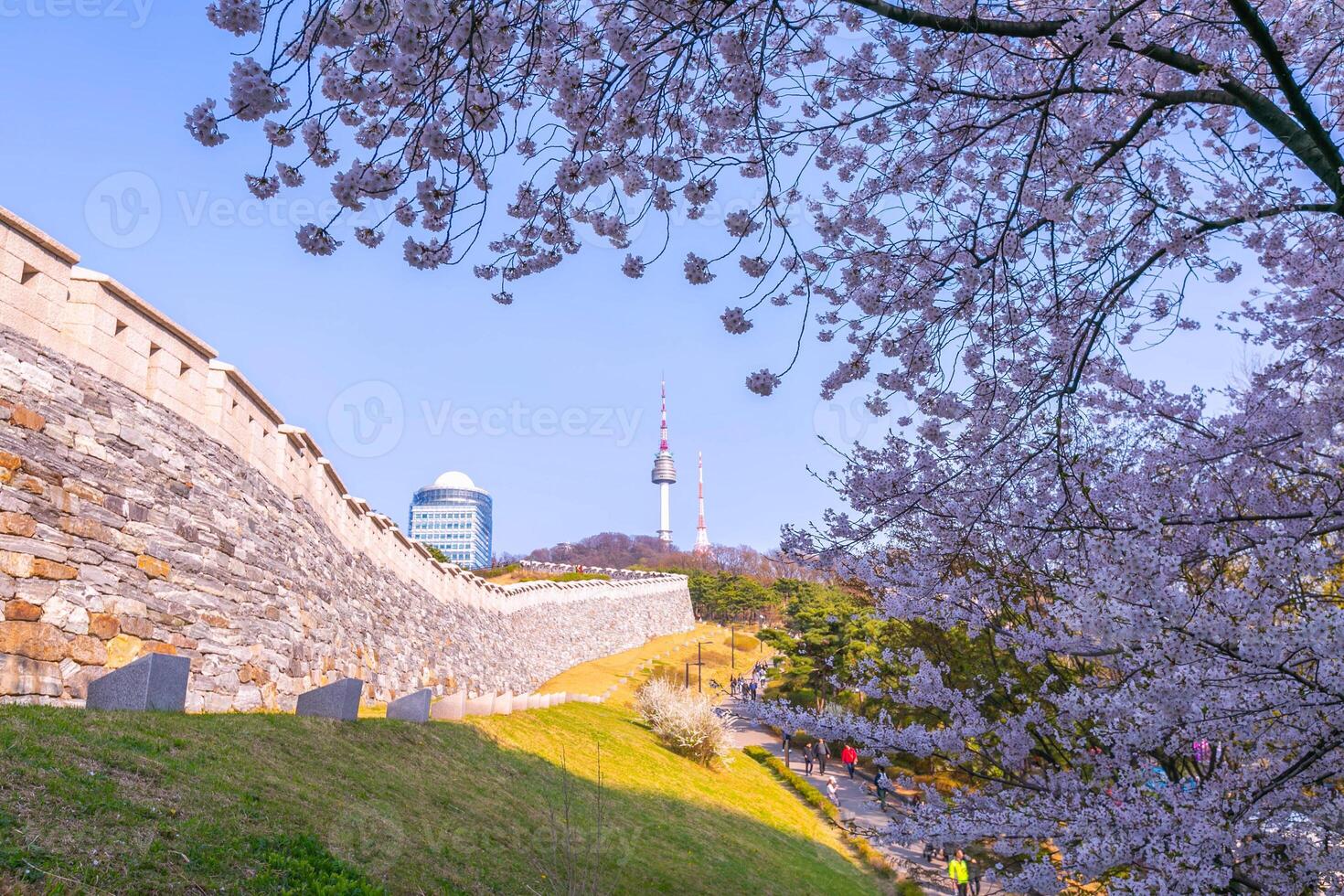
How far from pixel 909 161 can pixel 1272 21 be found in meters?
2.18

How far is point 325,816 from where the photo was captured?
6.15 meters

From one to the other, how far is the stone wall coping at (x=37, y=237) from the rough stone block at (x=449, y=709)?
8.16 meters

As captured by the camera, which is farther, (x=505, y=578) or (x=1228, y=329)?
(x=505, y=578)

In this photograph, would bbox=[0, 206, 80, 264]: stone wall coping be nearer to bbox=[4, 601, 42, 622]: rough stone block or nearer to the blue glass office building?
bbox=[4, 601, 42, 622]: rough stone block

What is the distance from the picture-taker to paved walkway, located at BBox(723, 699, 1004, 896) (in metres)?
15.7

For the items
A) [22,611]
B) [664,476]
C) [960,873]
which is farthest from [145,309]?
[664,476]

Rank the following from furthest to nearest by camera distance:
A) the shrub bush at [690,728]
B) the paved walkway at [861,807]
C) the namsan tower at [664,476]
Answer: the namsan tower at [664,476] < the shrub bush at [690,728] < the paved walkway at [861,807]

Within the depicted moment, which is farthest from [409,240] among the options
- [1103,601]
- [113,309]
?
[113,309]

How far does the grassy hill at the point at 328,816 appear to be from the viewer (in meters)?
4.40

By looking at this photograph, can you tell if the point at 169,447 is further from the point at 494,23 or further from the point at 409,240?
the point at 494,23

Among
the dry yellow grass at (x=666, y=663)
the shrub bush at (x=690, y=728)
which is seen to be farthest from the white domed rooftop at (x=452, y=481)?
the shrub bush at (x=690, y=728)

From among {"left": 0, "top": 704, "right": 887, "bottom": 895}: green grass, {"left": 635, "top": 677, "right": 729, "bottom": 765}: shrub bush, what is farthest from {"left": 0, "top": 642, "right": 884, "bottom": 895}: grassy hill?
{"left": 635, "top": 677, "right": 729, "bottom": 765}: shrub bush

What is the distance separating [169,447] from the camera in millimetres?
9516

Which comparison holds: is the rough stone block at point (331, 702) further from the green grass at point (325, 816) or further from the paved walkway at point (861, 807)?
the paved walkway at point (861, 807)
